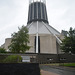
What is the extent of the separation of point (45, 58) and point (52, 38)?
14155 millimetres

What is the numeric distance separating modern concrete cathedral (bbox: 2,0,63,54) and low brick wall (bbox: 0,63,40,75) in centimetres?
2698

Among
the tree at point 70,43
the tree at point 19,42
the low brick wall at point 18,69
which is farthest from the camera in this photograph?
the tree at point 19,42

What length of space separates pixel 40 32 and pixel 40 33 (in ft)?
4.61

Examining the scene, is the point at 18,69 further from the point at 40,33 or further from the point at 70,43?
the point at 40,33

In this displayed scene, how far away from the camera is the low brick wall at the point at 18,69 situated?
24.2 feet

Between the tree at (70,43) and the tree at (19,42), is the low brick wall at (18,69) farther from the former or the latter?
the tree at (19,42)

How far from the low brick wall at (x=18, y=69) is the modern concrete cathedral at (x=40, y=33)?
2698 centimetres

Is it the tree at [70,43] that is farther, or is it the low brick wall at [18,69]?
the tree at [70,43]

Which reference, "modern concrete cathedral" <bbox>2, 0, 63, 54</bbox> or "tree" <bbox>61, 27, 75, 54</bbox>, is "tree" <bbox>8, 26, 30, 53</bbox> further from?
"modern concrete cathedral" <bbox>2, 0, 63, 54</bbox>

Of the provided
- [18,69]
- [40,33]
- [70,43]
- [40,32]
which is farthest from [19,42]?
[40,32]

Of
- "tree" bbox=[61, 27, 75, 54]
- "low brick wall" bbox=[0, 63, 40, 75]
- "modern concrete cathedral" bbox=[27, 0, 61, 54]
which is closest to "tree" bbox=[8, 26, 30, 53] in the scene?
"tree" bbox=[61, 27, 75, 54]

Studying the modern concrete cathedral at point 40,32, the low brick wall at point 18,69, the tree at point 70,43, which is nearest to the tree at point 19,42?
the tree at point 70,43

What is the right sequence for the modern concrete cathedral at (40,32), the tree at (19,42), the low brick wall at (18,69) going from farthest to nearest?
the modern concrete cathedral at (40,32), the tree at (19,42), the low brick wall at (18,69)

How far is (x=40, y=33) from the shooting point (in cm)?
4691
